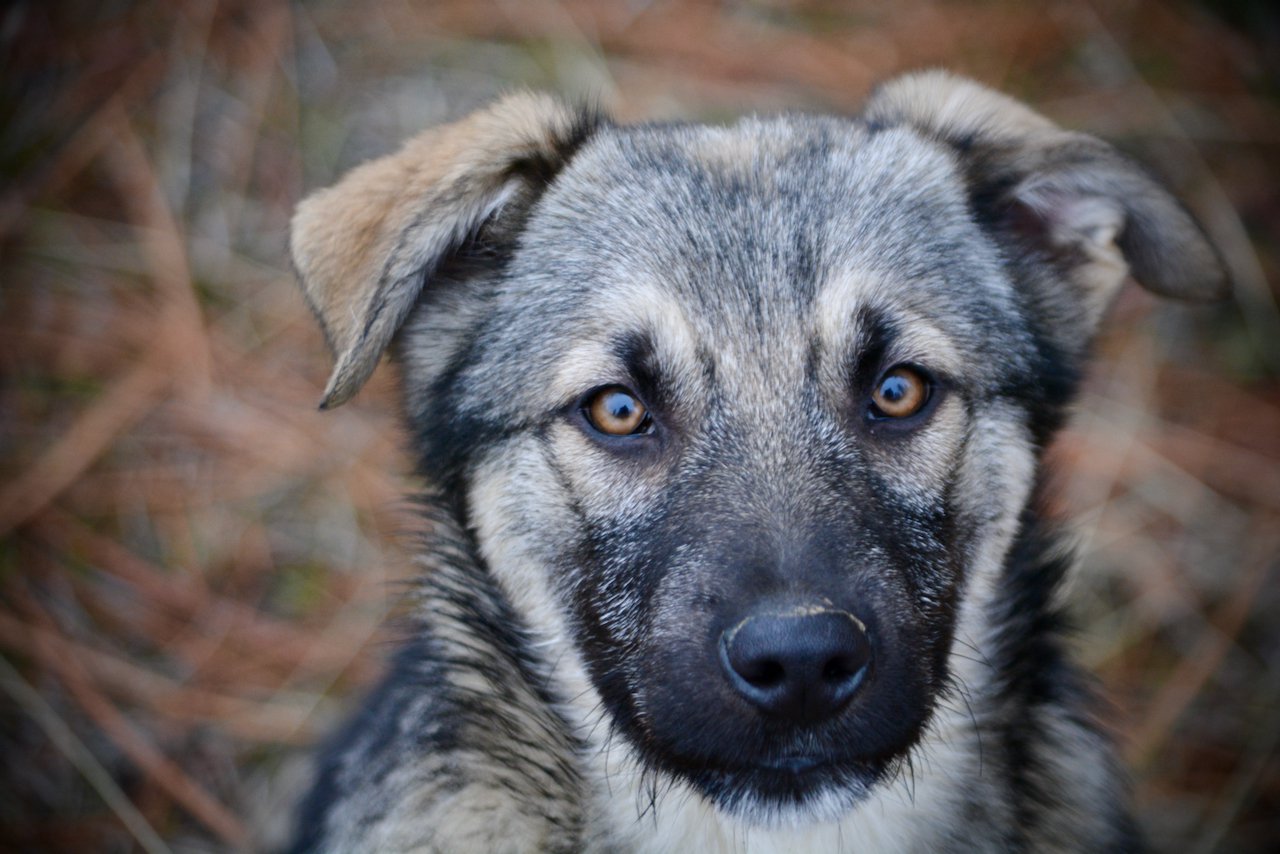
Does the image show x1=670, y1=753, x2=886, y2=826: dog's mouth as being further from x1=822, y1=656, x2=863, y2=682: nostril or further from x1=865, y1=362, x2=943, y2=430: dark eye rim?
x1=865, y1=362, x2=943, y2=430: dark eye rim

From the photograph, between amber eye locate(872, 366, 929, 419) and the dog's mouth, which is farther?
amber eye locate(872, 366, 929, 419)

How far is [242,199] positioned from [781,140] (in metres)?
3.64

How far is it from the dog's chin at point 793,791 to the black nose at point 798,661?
0.74ft

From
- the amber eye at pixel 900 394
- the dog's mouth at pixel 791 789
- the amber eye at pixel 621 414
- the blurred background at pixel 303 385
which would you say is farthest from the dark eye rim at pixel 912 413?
the blurred background at pixel 303 385

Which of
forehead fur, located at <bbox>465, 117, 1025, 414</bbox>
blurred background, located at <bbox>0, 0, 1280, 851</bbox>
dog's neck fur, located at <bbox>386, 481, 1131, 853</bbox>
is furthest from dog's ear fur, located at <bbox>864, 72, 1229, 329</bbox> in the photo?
blurred background, located at <bbox>0, 0, 1280, 851</bbox>

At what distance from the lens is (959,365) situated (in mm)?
2695

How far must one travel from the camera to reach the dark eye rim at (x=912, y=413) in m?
2.63

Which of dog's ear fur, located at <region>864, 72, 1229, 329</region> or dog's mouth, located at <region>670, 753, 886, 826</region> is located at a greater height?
dog's ear fur, located at <region>864, 72, 1229, 329</region>

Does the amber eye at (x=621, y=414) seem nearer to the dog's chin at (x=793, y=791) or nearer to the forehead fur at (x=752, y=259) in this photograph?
the forehead fur at (x=752, y=259)

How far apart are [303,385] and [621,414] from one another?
9.87 feet

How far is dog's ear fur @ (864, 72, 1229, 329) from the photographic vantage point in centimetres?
286

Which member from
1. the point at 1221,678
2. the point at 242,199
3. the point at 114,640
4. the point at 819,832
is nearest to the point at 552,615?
the point at 819,832

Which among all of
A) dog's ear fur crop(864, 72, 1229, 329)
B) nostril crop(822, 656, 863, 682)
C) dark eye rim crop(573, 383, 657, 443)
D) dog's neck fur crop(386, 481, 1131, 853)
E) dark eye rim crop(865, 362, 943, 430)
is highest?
dog's ear fur crop(864, 72, 1229, 329)

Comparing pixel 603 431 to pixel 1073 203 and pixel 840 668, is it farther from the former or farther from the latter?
pixel 1073 203
